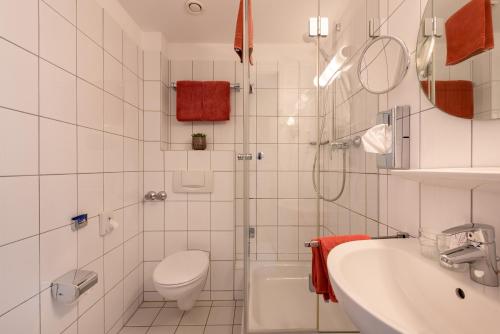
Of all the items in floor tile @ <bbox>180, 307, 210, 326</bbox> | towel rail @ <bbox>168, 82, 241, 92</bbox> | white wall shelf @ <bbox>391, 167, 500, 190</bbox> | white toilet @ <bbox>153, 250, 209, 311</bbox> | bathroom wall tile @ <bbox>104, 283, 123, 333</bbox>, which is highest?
towel rail @ <bbox>168, 82, 241, 92</bbox>

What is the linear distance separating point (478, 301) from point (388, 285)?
0.75 ft

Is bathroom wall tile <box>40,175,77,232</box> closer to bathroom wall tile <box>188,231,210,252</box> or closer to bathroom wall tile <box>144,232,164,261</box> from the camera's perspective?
bathroom wall tile <box>144,232,164,261</box>

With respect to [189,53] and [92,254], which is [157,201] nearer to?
[92,254]

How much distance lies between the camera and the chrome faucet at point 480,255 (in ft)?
1.77

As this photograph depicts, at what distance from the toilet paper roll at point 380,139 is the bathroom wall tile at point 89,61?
151 centimetres

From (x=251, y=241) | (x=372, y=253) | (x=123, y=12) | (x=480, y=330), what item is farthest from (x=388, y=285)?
(x=123, y=12)

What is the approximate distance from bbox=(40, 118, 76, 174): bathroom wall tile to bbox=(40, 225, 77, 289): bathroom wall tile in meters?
0.30

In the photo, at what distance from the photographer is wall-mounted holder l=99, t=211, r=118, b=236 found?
4.56ft

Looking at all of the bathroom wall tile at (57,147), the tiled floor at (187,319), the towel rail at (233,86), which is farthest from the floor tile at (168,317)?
the towel rail at (233,86)

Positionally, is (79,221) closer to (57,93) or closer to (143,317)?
(57,93)

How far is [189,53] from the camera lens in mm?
2174

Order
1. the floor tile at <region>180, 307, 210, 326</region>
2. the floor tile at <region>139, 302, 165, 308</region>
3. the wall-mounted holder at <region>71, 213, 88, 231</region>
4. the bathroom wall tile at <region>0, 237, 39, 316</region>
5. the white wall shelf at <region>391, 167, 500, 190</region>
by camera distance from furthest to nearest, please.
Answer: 1. the floor tile at <region>139, 302, 165, 308</region>
2. the floor tile at <region>180, 307, 210, 326</region>
3. the wall-mounted holder at <region>71, 213, 88, 231</region>
4. the bathroom wall tile at <region>0, 237, 39, 316</region>
5. the white wall shelf at <region>391, 167, 500, 190</region>

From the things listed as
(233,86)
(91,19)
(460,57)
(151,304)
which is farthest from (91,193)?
(460,57)

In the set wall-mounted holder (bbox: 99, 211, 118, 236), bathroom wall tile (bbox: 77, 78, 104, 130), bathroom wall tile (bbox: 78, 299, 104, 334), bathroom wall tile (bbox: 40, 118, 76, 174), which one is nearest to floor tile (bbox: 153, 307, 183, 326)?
bathroom wall tile (bbox: 78, 299, 104, 334)
